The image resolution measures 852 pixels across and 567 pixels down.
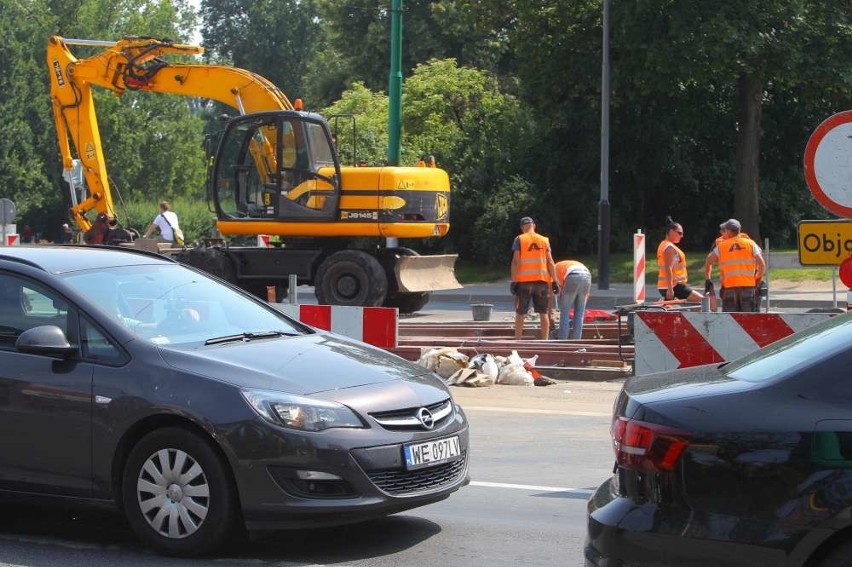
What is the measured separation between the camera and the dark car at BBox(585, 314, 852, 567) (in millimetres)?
4406

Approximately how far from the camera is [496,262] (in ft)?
115

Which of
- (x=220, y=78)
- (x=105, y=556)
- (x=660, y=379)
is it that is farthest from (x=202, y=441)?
(x=220, y=78)

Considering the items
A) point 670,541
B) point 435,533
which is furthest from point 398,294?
point 670,541

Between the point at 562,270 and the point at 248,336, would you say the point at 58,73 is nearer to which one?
the point at 562,270

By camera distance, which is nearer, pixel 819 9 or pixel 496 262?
pixel 819 9

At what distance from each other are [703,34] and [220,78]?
12055mm

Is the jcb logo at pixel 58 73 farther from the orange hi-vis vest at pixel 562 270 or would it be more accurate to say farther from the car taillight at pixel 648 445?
the car taillight at pixel 648 445

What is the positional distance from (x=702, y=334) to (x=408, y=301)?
1124 cm

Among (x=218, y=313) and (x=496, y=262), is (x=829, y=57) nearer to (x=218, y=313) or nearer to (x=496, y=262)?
(x=496, y=262)

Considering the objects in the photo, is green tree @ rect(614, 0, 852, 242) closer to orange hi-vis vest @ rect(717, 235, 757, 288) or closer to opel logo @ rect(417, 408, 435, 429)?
orange hi-vis vest @ rect(717, 235, 757, 288)

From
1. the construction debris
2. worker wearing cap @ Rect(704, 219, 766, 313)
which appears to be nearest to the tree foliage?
worker wearing cap @ Rect(704, 219, 766, 313)

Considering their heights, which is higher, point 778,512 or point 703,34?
point 703,34

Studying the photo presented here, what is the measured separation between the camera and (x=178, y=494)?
630cm

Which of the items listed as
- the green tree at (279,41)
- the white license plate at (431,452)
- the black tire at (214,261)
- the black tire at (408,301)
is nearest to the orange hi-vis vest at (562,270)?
the black tire at (408,301)
